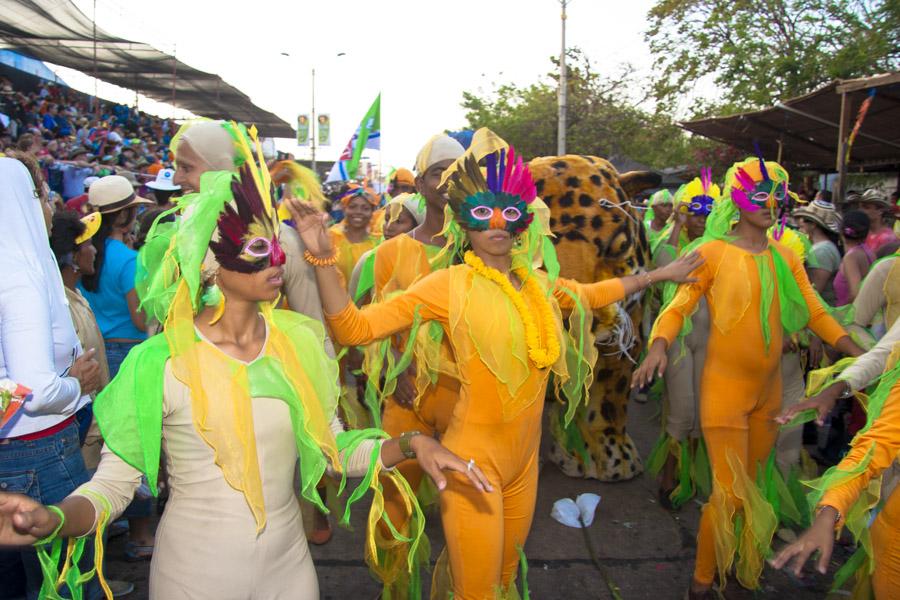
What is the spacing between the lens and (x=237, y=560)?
6.61 ft

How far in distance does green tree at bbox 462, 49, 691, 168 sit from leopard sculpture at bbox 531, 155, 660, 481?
19.3m

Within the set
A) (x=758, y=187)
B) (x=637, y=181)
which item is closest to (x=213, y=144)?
(x=758, y=187)

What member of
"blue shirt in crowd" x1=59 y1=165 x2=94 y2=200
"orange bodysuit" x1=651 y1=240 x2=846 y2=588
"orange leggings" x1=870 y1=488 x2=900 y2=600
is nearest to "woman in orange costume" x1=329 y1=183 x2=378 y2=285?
"orange bodysuit" x1=651 y1=240 x2=846 y2=588

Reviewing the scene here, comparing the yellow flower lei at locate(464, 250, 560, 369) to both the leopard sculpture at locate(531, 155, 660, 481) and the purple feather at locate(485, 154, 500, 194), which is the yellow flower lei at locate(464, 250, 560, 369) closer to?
the purple feather at locate(485, 154, 500, 194)

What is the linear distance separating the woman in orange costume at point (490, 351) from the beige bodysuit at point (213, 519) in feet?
1.99

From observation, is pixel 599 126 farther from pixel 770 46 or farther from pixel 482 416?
pixel 482 416

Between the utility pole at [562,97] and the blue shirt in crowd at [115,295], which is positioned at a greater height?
the utility pole at [562,97]

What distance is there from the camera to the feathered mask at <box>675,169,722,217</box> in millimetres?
5516

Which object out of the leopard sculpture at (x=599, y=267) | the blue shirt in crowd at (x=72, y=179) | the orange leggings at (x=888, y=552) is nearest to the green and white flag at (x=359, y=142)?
the leopard sculpture at (x=599, y=267)

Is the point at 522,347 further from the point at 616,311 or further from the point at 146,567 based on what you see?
the point at 146,567

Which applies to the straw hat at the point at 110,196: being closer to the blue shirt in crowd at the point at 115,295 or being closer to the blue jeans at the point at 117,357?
the blue shirt in crowd at the point at 115,295

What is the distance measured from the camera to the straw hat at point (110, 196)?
4434 mm

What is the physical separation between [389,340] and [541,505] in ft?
7.03

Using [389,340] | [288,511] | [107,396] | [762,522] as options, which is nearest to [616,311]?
[762,522]
